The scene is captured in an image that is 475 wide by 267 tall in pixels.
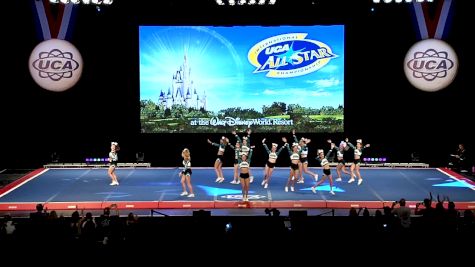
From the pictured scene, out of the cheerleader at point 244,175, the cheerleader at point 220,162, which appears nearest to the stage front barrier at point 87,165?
the cheerleader at point 220,162

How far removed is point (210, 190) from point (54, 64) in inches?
339

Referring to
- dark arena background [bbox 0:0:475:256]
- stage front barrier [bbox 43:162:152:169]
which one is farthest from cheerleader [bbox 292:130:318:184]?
stage front barrier [bbox 43:162:152:169]

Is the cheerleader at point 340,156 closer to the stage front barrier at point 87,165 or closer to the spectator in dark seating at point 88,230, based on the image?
the stage front barrier at point 87,165

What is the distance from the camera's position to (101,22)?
86.8 feet

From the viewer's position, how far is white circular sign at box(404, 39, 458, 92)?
25.8 metres

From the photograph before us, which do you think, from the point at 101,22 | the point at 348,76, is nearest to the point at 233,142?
the point at 348,76

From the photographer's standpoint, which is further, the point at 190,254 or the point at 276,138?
the point at 276,138

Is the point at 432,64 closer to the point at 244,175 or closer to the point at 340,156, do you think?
the point at 340,156

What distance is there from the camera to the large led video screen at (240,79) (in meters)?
26.5

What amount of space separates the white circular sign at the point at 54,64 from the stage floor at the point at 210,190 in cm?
344

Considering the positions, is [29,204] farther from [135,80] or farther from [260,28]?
[260,28]

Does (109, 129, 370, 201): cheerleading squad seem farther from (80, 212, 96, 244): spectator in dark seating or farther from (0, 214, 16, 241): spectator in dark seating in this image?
(0, 214, 16, 241): spectator in dark seating

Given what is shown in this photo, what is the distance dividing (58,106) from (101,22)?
12.5 feet

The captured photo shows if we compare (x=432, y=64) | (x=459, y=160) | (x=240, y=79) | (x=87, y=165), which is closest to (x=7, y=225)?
(x=87, y=165)
